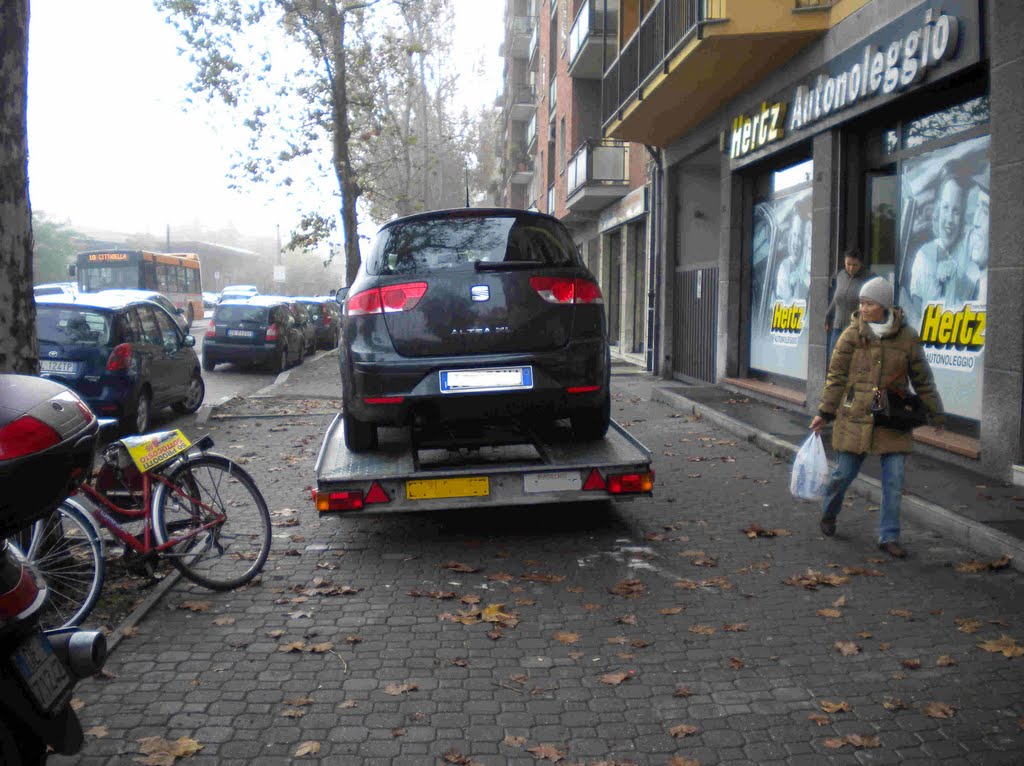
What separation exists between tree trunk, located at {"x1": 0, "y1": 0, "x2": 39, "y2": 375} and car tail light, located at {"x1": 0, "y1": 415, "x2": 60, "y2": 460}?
2734mm

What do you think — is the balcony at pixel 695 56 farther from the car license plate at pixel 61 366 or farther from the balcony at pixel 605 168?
the car license plate at pixel 61 366

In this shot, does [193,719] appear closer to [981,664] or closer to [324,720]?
[324,720]

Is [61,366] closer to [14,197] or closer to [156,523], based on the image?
[14,197]

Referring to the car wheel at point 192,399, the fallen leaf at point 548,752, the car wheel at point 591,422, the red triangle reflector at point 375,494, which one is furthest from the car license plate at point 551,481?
the car wheel at point 192,399

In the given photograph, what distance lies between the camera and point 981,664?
4.13 m

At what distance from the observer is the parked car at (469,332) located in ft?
20.1

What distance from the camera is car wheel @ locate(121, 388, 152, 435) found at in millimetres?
11109

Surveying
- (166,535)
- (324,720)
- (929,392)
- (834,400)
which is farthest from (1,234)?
(929,392)

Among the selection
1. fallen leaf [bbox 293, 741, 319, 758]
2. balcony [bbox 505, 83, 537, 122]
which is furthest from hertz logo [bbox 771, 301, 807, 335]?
balcony [bbox 505, 83, 537, 122]

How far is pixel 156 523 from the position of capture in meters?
5.11

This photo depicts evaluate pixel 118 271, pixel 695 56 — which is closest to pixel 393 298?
pixel 695 56

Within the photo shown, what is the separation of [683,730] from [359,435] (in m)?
3.61

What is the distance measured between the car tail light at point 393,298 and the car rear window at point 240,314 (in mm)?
16029

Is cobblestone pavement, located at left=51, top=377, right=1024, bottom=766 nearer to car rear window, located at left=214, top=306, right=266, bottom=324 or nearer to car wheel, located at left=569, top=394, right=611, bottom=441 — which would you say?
car wheel, located at left=569, top=394, right=611, bottom=441
